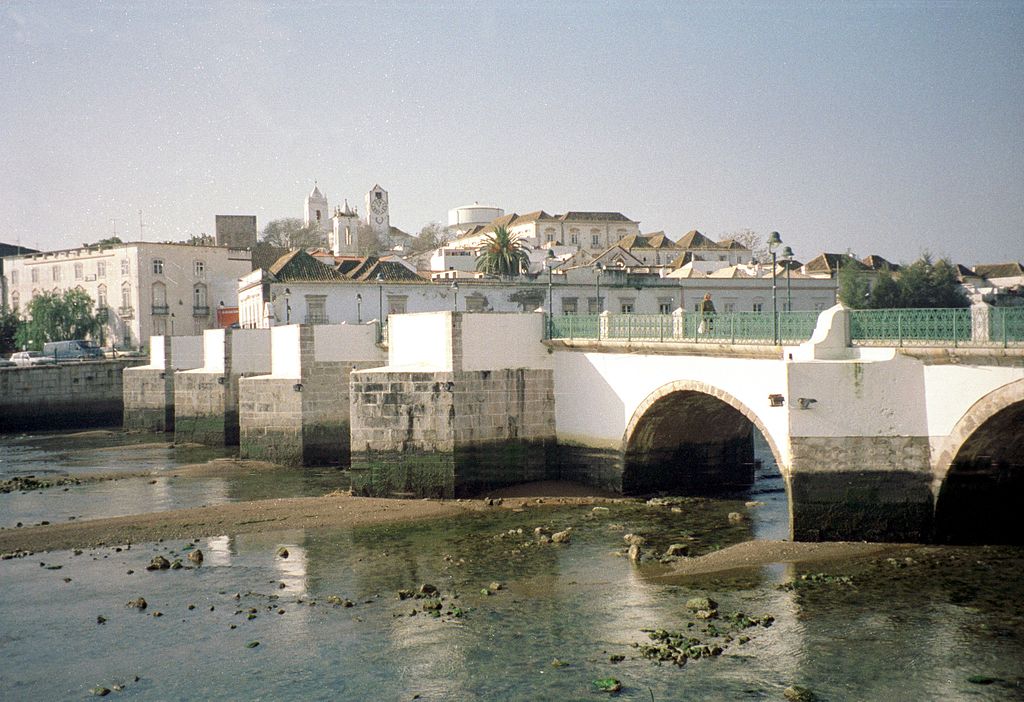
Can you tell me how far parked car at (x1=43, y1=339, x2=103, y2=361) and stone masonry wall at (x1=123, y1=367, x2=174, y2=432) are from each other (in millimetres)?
11137

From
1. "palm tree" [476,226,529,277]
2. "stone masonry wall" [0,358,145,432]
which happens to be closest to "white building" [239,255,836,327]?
"stone masonry wall" [0,358,145,432]

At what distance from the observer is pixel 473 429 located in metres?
22.9

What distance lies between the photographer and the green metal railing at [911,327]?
1523 centimetres

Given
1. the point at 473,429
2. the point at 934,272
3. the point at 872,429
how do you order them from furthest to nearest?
the point at 934,272
the point at 473,429
the point at 872,429

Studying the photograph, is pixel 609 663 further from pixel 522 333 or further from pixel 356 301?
pixel 356 301

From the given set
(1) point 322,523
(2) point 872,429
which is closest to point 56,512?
(1) point 322,523

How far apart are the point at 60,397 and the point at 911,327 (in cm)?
3851

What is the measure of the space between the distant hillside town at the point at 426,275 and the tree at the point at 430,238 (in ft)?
0.67

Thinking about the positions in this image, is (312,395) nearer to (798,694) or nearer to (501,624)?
(501,624)

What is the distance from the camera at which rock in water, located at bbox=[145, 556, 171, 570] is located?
17.4m

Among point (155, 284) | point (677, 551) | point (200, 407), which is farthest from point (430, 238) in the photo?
point (677, 551)

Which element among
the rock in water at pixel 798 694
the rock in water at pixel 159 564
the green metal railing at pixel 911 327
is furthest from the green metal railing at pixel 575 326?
the rock in water at pixel 798 694

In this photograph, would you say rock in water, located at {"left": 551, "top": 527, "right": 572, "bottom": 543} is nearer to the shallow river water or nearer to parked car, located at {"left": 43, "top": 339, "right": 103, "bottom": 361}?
the shallow river water

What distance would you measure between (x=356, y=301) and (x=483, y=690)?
29.4 m
